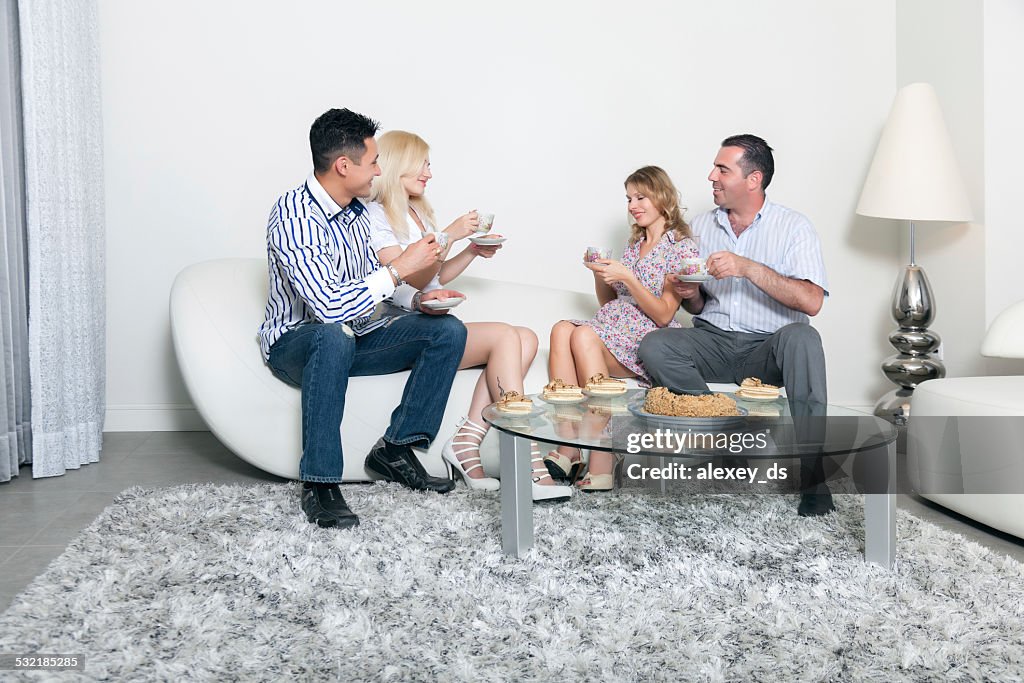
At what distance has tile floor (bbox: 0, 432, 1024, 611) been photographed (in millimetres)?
2305

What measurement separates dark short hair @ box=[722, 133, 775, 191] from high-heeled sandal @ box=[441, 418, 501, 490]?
1219mm

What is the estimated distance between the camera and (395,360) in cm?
291

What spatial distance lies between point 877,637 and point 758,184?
69.3 inches

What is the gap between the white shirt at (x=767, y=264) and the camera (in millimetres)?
3029

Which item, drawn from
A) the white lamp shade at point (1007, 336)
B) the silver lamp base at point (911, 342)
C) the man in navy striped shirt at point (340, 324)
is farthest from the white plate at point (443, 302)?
the silver lamp base at point (911, 342)

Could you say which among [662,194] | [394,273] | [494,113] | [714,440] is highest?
[494,113]

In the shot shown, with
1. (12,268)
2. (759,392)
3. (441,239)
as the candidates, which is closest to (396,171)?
(441,239)

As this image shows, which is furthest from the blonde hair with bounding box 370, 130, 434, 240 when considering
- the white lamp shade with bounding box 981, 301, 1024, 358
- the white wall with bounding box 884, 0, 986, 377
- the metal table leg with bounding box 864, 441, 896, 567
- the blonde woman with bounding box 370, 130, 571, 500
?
the white wall with bounding box 884, 0, 986, 377

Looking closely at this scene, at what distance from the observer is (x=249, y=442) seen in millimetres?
2912

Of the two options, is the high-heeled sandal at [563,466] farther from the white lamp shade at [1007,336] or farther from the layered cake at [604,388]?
the white lamp shade at [1007,336]

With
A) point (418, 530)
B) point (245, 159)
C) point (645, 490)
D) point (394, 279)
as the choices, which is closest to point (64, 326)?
point (245, 159)

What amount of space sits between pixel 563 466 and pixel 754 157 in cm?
120

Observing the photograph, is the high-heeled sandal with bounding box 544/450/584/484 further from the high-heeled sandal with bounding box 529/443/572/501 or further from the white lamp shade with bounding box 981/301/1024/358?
the white lamp shade with bounding box 981/301/1024/358

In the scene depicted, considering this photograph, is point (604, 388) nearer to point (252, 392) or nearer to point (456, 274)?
point (456, 274)
